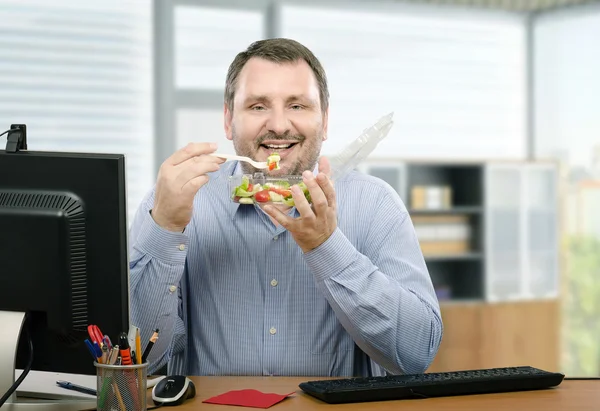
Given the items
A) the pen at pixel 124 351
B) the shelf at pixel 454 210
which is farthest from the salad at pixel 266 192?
the shelf at pixel 454 210

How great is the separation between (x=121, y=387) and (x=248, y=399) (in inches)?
10.6

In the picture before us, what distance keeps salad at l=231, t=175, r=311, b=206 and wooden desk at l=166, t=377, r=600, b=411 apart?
38 cm

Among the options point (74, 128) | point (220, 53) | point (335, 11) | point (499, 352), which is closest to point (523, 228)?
point (499, 352)

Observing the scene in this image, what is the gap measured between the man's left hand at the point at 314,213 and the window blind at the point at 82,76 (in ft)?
13.0

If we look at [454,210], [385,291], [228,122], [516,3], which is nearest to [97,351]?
[385,291]

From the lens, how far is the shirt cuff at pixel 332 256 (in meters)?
1.77

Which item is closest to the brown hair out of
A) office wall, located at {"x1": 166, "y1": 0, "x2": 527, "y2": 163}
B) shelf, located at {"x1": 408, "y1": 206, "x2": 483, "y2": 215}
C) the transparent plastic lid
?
the transparent plastic lid

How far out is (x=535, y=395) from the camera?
5.42 ft

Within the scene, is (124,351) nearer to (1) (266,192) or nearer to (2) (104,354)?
(2) (104,354)

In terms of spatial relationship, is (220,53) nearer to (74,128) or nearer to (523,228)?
(74,128)

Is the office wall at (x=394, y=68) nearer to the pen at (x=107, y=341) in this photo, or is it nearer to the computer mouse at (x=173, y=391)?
the computer mouse at (x=173, y=391)

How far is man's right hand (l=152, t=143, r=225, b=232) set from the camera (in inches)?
68.2

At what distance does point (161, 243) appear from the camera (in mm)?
1826

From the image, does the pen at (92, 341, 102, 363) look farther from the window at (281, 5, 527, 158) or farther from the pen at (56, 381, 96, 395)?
the window at (281, 5, 527, 158)
